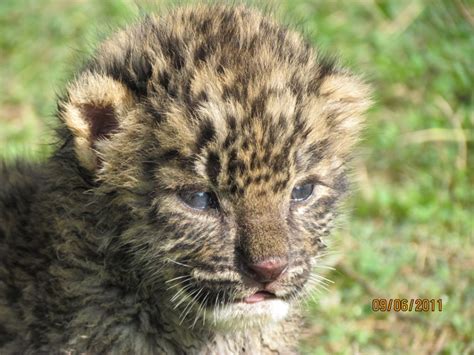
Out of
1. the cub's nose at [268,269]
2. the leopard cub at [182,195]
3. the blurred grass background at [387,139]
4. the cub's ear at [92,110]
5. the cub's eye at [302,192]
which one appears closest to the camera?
the cub's nose at [268,269]

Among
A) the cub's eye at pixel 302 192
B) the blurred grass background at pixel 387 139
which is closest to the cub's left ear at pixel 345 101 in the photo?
the cub's eye at pixel 302 192

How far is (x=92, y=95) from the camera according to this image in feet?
14.4

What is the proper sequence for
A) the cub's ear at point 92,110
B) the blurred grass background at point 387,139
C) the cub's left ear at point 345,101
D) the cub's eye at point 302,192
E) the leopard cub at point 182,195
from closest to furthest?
the leopard cub at point 182,195, the cub's ear at point 92,110, the cub's eye at point 302,192, the cub's left ear at point 345,101, the blurred grass background at point 387,139

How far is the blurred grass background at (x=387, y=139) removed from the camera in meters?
6.07

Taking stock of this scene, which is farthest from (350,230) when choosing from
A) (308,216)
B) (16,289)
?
(16,289)

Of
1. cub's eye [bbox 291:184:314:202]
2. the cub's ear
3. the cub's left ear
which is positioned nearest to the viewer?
the cub's ear

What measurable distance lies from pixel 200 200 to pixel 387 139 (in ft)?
12.0

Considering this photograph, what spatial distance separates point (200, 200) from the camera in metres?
4.35

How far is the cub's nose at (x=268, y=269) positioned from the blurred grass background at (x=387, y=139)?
4.25 feet
